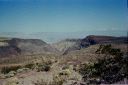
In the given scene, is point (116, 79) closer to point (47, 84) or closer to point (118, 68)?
point (118, 68)

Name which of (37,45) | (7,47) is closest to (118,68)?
(7,47)

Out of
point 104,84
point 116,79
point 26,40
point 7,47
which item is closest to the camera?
point 104,84

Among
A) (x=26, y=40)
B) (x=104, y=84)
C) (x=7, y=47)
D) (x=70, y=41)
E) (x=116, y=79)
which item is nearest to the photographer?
(x=104, y=84)

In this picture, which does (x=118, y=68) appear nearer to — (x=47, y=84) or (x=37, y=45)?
(x=47, y=84)

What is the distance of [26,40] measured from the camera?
108812 millimetres

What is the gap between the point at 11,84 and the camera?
738 inches

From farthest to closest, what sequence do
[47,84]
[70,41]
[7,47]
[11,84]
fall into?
[70,41]
[7,47]
[11,84]
[47,84]

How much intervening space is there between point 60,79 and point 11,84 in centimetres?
368

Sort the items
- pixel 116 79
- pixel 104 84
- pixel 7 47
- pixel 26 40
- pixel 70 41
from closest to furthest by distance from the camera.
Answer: pixel 104 84, pixel 116 79, pixel 7 47, pixel 26 40, pixel 70 41

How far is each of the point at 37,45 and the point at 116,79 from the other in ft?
311

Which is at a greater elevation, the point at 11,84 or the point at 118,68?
the point at 118,68

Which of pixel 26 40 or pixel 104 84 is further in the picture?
pixel 26 40

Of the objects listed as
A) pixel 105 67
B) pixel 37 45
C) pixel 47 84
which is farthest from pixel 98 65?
pixel 37 45

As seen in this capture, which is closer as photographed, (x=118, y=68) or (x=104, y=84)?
(x=104, y=84)
